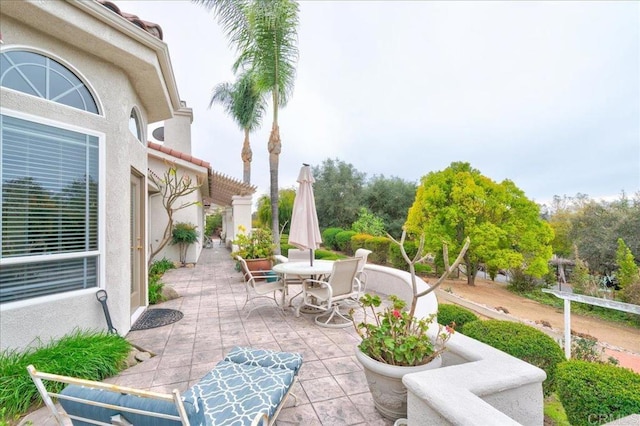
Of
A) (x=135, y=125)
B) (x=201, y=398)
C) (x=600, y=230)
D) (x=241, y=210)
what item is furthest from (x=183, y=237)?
(x=600, y=230)

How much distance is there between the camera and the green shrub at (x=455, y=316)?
4048 millimetres

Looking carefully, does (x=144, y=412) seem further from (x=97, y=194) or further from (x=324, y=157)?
(x=324, y=157)

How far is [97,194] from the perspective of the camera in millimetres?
4074

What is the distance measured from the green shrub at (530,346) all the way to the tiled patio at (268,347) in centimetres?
146

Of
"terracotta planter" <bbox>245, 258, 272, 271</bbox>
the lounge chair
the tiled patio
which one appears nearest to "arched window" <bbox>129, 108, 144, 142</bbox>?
the tiled patio

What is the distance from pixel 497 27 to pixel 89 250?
12.2m

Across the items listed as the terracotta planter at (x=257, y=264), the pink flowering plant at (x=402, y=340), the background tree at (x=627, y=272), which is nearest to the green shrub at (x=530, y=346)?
the pink flowering plant at (x=402, y=340)

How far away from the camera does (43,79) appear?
3592 mm

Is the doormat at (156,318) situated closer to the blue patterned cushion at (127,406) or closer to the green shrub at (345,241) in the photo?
the blue patterned cushion at (127,406)

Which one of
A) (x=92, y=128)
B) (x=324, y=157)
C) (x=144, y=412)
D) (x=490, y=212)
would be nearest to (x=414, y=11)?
(x=490, y=212)

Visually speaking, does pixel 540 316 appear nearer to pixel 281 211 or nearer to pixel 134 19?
pixel 134 19

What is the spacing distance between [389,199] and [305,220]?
61.0 feet

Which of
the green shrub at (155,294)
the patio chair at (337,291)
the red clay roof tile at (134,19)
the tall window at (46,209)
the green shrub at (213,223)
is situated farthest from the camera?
the green shrub at (213,223)

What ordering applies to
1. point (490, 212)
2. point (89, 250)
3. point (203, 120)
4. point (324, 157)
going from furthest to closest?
point (324, 157) < point (203, 120) < point (490, 212) < point (89, 250)
